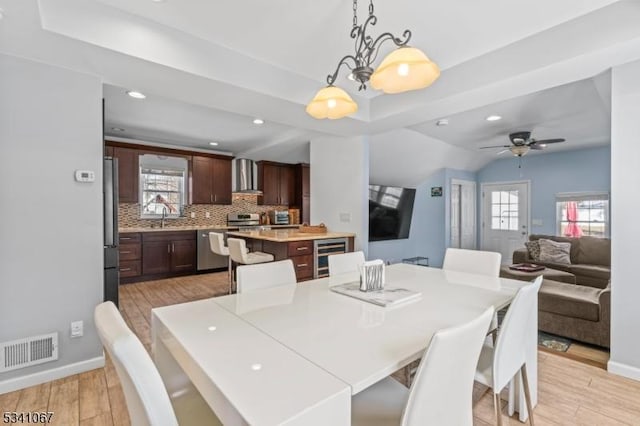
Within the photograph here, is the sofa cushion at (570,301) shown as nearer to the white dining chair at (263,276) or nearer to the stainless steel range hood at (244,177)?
the white dining chair at (263,276)

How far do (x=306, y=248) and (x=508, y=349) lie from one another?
273 cm

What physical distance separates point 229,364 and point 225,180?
5.69 meters

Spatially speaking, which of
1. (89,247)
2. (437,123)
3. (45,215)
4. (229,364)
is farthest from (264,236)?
(229,364)

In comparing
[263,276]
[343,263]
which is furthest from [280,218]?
[263,276]

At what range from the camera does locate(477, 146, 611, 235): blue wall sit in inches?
228

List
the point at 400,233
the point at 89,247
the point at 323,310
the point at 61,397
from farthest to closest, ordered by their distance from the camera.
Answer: the point at 400,233 < the point at 89,247 < the point at 61,397 < the point at 323,310

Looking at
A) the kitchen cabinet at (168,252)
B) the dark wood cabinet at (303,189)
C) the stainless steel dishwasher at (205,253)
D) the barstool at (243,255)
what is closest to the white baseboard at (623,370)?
the barstool at (243,255)

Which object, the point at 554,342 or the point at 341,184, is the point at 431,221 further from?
the point at 554,342

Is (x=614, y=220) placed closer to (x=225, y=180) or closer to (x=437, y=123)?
(x=437, y=123)

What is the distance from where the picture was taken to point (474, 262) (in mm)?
2537

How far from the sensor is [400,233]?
6172mm

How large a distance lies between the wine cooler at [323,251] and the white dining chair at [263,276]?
Answer: 6.05 ft

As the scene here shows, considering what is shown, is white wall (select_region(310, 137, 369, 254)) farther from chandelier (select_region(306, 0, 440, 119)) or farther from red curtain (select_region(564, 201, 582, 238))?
red curtain (select_region(564, 201, 582, 238))

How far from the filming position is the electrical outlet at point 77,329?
2.29 m
